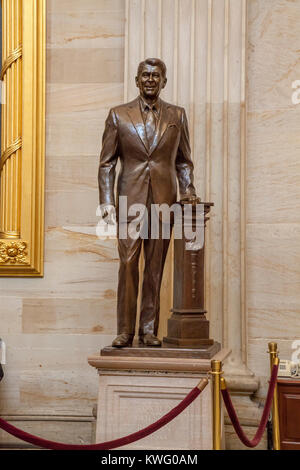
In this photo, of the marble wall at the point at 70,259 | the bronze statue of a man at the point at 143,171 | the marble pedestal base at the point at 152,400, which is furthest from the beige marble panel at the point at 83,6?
the marble pedestal base at the point at 152,400

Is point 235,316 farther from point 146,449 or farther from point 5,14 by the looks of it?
point 5,14

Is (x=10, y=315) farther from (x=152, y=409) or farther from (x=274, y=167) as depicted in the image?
(x=274, y=167)

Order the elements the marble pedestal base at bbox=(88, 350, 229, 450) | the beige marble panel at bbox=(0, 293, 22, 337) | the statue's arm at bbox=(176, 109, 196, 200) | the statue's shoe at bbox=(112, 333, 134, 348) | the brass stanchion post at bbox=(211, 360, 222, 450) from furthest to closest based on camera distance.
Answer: the beige marble panel at bbox=(0, 293, 22, 337) → the statue's arm at bbox=(176, 109, 196, 200) → the statue's shoe at bbox=(112, 333, 134, 348) → the marble pedestal base at bbox=(88, 350, 229, 450) → the brass stanchion post at bbox=(211, 360, 222, 450)

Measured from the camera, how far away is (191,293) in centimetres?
431

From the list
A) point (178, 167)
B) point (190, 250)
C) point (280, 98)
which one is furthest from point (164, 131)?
point (280, 98)

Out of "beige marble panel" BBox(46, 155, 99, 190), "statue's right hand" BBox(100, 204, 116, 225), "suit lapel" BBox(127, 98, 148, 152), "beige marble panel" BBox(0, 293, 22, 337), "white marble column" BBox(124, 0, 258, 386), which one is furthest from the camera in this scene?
"beige marble panel" BBox(46, 155, 99, 190)

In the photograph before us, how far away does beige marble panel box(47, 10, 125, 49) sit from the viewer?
588 centimetres

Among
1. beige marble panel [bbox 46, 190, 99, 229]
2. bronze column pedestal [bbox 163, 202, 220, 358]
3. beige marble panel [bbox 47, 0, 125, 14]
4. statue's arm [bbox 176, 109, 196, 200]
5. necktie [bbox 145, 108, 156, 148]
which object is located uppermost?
beige marble panel [bbox 47, 0, 125, 14]

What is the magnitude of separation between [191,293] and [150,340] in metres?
0.42

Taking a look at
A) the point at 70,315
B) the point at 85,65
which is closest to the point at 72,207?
the point at 70,315

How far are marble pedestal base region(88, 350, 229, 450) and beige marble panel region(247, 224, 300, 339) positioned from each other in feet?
5.03

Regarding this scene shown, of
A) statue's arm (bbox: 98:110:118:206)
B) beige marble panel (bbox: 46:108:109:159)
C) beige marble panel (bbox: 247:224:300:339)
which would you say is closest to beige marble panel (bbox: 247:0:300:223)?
beige marble panel (bbox: 247:224:300:339)

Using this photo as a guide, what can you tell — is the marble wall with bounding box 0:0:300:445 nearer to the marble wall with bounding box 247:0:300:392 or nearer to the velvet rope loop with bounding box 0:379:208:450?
the marble wall with bounding box 247:0:300:392

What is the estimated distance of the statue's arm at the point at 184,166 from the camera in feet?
15.2
